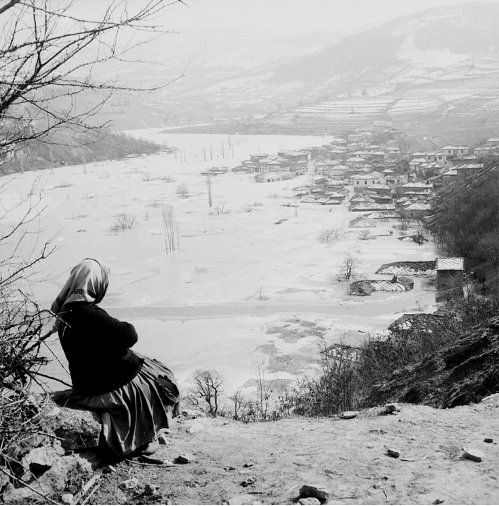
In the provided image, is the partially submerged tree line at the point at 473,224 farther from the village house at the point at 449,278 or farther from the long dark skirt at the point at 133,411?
the long dark skirt at the point at 133,411

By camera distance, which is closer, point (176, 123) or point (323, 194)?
point (323, 194)

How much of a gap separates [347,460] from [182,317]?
23.8 feet

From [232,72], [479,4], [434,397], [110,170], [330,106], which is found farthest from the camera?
[232,72]

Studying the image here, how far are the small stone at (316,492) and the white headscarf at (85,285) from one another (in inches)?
37.9

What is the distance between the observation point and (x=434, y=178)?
2252 centimetres

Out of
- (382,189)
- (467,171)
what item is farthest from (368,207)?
(467,171)

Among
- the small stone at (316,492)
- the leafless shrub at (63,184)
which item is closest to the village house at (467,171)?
the leafless shrub at (63,184)

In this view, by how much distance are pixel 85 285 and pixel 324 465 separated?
1.04 meters

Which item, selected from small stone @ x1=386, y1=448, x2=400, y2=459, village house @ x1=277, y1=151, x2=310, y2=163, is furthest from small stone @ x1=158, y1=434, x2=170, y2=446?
village house @ x1=277, y1=151, x2=310, y2=163

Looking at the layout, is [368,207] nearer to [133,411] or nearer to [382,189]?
[382,189]

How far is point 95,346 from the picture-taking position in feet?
6.70

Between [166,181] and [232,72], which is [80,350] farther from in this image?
[232,72]

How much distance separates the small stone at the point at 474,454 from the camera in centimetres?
194

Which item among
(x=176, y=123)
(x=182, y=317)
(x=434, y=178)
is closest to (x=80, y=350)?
(x=182, y=317)
